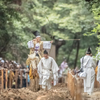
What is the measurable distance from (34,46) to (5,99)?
3.63m

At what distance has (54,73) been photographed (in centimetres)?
894

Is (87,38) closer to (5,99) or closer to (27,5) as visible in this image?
(27,5)

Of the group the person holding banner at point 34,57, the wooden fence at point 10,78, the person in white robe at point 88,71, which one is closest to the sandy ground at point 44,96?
the person in white robe at point 88,71

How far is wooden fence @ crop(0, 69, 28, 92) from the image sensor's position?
1033 centimetres

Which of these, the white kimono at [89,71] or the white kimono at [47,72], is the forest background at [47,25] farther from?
the white kimono at [89,71]

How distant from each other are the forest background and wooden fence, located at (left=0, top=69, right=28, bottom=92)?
2939mm

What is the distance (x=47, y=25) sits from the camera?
18328 millimetres

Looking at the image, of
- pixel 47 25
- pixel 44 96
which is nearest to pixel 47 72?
pixel 44 96

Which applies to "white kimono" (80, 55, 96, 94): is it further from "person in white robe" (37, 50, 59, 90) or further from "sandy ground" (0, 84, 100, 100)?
"person in white robe" (37, 50, 59, 90)

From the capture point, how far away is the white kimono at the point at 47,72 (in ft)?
28.9

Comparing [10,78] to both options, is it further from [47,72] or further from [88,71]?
[88,71]

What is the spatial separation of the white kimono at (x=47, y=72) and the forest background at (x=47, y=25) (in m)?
4.34

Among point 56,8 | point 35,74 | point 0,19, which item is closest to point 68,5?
point 56,8

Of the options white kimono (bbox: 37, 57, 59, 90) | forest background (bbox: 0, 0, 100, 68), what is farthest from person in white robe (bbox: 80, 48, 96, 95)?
forest background (bbox: 0, 0, 100, 68)
